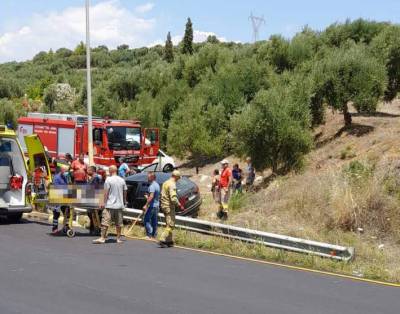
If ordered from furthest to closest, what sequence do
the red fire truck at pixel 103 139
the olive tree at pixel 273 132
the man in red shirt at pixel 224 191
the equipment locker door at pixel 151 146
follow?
1. the olive tree at pixel 273 132
2. the equipment locker door at pixel 151 146
3. the red fire truck at pixel 103 139
4. the man in red shirt at pixel 224 191

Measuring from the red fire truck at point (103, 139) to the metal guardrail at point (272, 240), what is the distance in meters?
10.9

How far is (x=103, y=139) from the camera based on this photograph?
24969 mm

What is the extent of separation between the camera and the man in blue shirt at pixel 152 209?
13.5 metres

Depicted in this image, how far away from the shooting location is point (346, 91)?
3203cm

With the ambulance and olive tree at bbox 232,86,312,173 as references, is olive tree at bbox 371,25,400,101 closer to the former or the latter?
olive tree at bbox 232,86,312,173

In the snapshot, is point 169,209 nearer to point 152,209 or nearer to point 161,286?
point 152,209

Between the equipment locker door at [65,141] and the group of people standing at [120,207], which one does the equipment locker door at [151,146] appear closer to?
the equipment locker door at [65,141]

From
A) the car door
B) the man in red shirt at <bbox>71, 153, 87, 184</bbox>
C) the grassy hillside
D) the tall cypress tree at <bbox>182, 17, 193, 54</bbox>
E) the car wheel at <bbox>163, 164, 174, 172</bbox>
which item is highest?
the tall cypress tree at <bbox>182, 17, 193, 54</bbox>

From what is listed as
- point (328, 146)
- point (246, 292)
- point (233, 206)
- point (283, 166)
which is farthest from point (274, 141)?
point (246, 292)

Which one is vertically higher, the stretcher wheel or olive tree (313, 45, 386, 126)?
olive tree (313, 45, 386, 126)

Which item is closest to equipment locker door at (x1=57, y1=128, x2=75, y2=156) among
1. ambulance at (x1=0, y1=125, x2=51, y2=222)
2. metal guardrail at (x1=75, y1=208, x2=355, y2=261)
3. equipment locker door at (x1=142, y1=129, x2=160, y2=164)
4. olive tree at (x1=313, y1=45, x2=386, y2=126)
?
equipment locker door at (x1=142, y1=129, x2=160, y2=164)

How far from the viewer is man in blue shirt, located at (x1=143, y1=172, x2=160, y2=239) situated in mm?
13477

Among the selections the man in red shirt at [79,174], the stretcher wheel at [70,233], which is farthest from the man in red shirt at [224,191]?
the stretcher wheel at [70,233]

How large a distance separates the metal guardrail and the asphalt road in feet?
3.11
